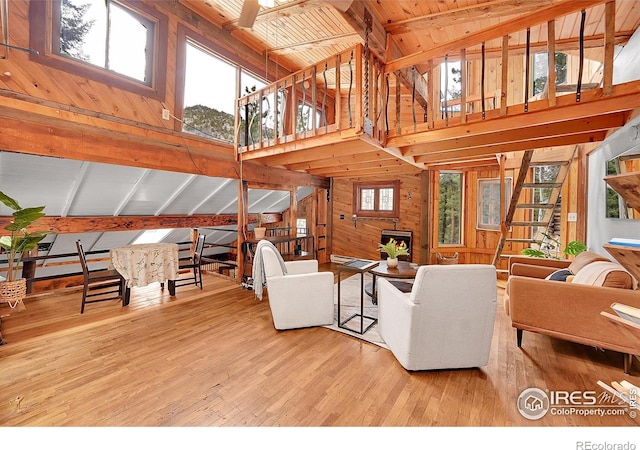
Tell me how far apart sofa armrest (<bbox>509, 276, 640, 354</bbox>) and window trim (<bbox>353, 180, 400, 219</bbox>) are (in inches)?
139

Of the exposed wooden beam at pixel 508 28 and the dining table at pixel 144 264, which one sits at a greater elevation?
the exposed wooden beam at pixel 508 28

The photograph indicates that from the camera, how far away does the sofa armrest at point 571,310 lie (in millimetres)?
2006

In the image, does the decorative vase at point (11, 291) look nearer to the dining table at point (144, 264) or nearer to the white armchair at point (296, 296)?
the dining table at point (144, 264)

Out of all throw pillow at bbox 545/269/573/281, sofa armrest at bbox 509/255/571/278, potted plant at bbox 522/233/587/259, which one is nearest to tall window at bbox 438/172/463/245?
potted plant at bbox 522/233/587/259

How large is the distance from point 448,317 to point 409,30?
3.32 meters

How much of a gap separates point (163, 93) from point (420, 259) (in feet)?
16.9

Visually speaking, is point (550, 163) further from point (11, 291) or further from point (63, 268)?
point (63, 268)

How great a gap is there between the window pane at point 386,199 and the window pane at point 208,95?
345 centimetres

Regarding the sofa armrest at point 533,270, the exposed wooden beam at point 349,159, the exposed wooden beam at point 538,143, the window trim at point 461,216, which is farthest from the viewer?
the window trim at point 461,216

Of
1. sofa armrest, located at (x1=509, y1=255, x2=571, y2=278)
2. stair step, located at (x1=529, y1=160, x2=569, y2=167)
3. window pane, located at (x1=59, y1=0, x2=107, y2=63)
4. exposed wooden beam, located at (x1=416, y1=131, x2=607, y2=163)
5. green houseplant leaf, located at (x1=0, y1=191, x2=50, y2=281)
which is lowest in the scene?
sofa armrest, located at (x1=509, y1=255, x2=571, y2=278)

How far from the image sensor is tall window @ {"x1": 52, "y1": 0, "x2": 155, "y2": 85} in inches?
106

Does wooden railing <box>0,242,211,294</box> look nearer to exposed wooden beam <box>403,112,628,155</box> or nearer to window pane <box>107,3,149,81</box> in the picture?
window pane <box>107,3,149,81</box>

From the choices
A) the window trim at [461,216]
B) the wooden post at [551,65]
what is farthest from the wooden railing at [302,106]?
the window trim at [461,216]
